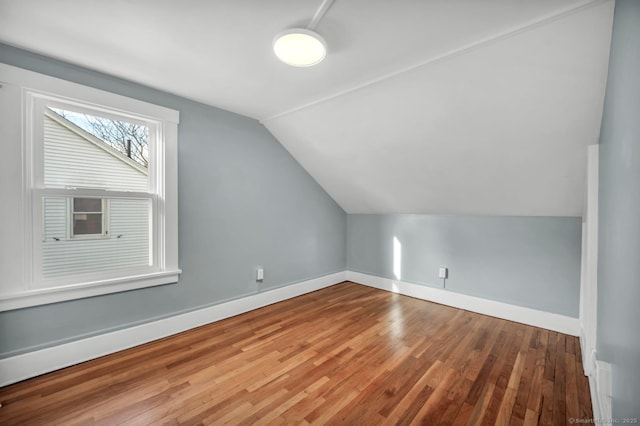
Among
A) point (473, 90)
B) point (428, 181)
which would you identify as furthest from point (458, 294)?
point (473, 90)

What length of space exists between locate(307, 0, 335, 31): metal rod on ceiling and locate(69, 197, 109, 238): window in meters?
2.16

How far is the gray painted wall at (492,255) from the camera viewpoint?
277cm

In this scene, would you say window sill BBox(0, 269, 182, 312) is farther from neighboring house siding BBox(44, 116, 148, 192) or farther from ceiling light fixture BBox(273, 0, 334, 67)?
ceiling light fixture BBox(273, 0, 334, 67)

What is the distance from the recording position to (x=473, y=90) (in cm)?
204

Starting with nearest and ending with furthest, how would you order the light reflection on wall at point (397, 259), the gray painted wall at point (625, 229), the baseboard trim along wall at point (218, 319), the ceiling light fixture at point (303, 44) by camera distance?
1. the gray painted wall at point (625, 229)
2. the ceiling light fixture at point (303, 44)
3. the baseboard trim along wall at point (218, 319)
4. the light reflection on wall at point (397, 259)

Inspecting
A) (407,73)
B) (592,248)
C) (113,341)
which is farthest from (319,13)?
(113,341)

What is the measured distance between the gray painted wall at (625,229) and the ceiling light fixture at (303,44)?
4.25 feet

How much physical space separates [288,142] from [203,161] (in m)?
1.13

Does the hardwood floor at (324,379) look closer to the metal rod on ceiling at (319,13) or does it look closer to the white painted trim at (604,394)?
the white painted trim at (604,394)

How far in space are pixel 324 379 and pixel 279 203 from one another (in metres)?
2.19

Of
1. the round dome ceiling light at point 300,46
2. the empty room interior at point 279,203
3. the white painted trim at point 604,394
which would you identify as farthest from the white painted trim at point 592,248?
the round dome ceiling light at point 300,46

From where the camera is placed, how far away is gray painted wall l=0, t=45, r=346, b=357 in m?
2.06

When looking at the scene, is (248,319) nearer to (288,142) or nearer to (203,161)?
(203,161)

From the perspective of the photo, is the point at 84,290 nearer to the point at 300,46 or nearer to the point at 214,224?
the point at 214,224
